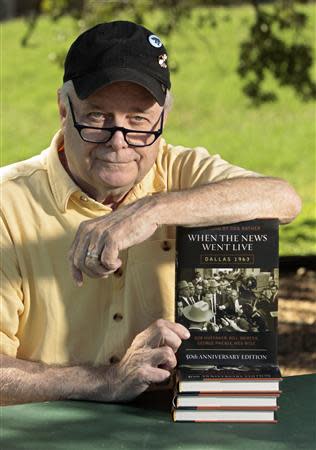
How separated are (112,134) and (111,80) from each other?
15 cm

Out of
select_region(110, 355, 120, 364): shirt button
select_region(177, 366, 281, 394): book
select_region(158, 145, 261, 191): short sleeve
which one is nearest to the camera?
select_region(177, 366, 281, 394): book

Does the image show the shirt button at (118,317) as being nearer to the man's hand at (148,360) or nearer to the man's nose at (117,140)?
the man's hand at (148,360)

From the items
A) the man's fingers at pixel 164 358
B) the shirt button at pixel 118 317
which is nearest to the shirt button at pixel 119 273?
the shirt button at pixel 118 317

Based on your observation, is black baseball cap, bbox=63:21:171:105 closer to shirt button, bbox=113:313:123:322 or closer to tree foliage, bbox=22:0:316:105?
shirt button, bbox=113:313:123:322

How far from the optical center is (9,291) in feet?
9.56

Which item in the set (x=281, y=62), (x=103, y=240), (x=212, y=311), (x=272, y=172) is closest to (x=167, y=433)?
(x=212, y=311)

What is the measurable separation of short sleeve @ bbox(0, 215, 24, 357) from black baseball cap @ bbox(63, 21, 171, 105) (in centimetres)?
47

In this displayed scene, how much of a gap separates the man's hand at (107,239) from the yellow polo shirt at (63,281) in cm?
37

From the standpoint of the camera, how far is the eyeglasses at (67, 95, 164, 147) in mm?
2795

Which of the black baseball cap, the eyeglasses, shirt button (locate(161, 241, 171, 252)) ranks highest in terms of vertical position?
the black baseball cap

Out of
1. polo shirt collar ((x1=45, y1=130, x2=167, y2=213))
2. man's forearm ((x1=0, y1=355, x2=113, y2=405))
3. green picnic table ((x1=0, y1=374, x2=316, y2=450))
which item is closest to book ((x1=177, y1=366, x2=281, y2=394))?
green picnic table ((x1=0, y1=374, x2=316, y2=450))

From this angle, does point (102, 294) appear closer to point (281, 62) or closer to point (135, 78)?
point (135, 78)

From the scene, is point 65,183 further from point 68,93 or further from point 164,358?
point 164,358

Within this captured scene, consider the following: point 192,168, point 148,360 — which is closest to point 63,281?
point 148,360
